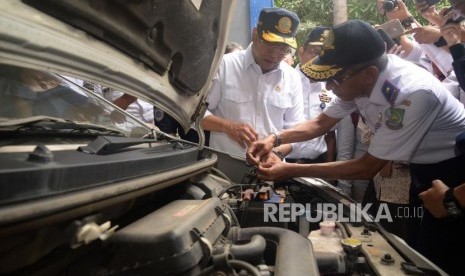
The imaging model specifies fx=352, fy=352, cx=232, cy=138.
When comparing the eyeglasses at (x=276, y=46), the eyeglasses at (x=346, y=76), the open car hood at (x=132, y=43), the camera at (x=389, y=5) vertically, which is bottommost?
the open car hood at (x=132, y=43)

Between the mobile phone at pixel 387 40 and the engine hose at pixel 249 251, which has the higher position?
the mobile phone at pixel 387 40

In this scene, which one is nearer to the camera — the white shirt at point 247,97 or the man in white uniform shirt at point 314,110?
the white shirt at point 247,97

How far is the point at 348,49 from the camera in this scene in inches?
81.0

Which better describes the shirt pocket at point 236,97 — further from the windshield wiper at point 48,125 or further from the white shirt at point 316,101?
the windshield wiper at point 48,125

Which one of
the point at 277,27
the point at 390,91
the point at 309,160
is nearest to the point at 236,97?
the point at 277,27

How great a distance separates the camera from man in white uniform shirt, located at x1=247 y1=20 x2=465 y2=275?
1.93 meters

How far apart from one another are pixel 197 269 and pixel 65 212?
35 cm

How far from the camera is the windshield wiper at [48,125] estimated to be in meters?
0.97

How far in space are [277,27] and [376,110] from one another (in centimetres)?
103

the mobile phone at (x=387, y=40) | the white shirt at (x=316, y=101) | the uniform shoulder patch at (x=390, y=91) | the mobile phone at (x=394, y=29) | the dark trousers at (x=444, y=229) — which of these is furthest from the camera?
the white shirt at (x=316, y=101)

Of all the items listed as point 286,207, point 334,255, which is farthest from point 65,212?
point 286,207

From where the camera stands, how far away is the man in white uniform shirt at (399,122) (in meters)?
1.93

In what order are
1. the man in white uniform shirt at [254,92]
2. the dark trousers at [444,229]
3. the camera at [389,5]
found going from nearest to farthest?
the dark trousers at [444,229] < the man in white uniform shirt at [254,92] < the camera at [389,5]

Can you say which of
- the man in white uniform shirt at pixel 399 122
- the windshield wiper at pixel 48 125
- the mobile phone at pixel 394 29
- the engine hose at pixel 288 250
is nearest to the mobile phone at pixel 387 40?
the mobile phone at pixel 394 29
